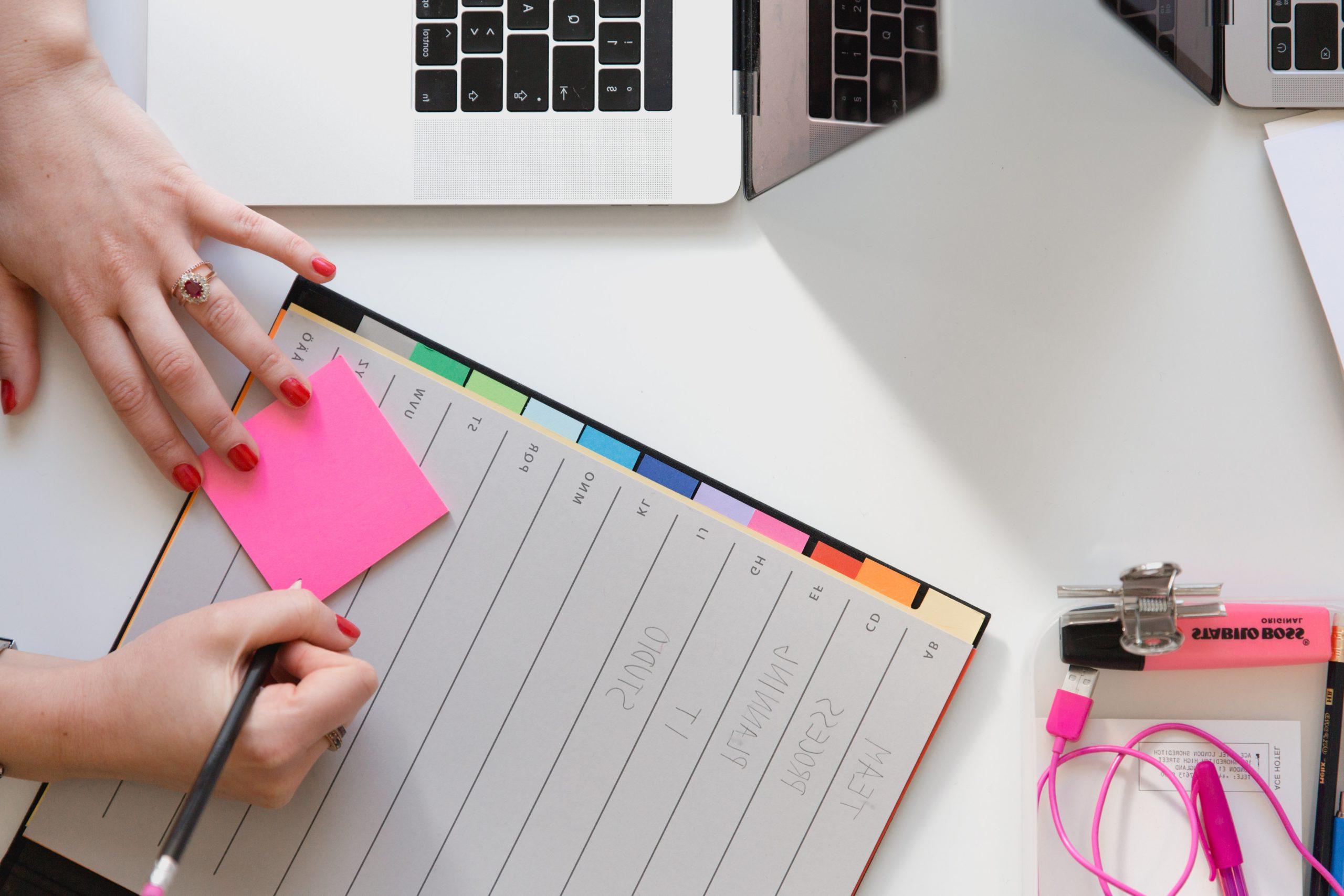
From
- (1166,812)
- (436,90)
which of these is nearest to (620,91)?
(436,90)

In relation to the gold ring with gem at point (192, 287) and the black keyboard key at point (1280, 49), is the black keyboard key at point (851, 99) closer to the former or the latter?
the black keyboard key at point (1280, 49)

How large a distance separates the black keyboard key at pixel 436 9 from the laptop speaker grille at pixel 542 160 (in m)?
0.08

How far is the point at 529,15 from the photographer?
2.20 feet

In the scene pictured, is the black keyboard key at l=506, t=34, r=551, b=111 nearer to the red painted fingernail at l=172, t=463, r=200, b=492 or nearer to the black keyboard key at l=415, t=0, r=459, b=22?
the black keyboard key at l=415, t=0, r=459, b=22

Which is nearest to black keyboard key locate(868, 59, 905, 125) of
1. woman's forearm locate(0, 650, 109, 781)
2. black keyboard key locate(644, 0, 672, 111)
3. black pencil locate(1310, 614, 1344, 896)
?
black keyboard key locate(644, 0, 672, 111)

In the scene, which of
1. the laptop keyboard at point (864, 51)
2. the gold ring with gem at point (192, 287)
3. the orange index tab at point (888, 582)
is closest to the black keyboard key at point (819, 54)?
the laptop keyboard at point (864, 51)

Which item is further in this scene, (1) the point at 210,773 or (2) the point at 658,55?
(2) the point at 658,55

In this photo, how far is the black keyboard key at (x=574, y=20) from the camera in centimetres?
67

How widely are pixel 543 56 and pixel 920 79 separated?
0.28 metres

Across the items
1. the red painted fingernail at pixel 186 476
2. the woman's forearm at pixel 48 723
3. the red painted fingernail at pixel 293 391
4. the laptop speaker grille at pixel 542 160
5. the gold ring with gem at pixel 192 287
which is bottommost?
the woman's forearm at pixel 48 723

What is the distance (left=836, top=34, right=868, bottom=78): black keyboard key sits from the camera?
618 millimetres

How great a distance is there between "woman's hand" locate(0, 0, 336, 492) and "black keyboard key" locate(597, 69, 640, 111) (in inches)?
9.6

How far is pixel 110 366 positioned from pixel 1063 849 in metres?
0.80

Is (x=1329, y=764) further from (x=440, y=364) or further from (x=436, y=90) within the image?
(x=436, y=90)
